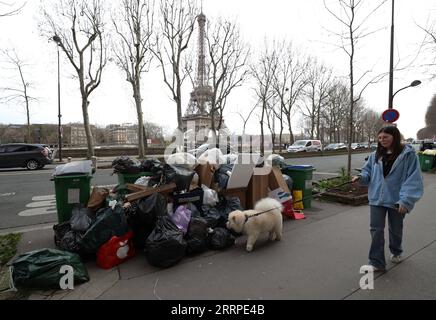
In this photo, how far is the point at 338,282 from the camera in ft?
11.0

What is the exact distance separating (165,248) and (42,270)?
1357 mm

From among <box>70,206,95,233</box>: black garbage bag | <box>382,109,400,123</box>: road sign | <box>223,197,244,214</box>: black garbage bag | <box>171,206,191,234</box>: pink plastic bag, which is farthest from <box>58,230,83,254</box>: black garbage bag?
<box>382,109,400,123</box>: road sign

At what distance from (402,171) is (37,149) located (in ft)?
63.1

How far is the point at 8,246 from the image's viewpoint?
4566 millimetres

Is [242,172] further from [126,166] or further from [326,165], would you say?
[326,165]

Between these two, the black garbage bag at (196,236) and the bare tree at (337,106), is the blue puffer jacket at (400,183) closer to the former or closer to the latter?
the black garbage bag at (196,236)

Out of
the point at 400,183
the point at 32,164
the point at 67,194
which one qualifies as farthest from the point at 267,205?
the point at 32,164

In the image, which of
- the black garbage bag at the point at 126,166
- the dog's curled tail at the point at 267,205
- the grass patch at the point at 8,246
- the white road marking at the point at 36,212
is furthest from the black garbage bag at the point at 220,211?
the white road marking at the point at 36,212

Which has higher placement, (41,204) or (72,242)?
(72,242)

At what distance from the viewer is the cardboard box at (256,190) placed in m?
6.04

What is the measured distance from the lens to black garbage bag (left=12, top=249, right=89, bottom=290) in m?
3.22

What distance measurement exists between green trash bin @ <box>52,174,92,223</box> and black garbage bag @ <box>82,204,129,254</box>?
0.98 m

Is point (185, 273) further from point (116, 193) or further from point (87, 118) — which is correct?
point (87, 118)

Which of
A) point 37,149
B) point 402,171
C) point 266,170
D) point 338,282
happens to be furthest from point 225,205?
point 37,149
